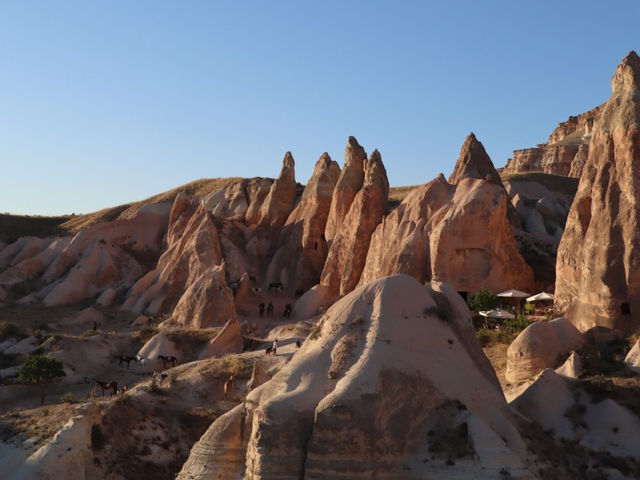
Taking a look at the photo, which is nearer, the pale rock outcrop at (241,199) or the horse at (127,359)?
the horse at (127,359)

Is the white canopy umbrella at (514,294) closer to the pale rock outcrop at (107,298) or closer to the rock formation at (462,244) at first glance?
the rock formation at (462,244)

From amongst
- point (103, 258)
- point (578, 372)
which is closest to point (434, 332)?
point (578, 372)

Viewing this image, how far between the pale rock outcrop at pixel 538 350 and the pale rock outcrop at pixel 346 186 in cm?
2262

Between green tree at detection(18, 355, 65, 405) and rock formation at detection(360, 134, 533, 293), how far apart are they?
53.9 feet

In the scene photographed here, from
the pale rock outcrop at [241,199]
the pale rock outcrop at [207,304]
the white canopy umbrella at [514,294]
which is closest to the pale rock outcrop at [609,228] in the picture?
the white canopy umbrella at [514,294]

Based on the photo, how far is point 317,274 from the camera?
170 ft

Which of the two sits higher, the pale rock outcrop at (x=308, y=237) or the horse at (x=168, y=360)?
the pale rock outcrop at (x=308, y=237)

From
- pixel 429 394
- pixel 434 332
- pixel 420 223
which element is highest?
pixel 420 223

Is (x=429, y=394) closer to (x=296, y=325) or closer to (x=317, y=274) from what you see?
(x=296, y=325)

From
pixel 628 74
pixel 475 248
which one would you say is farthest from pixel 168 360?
pixel 628 74

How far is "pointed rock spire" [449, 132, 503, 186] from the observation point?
152 feet

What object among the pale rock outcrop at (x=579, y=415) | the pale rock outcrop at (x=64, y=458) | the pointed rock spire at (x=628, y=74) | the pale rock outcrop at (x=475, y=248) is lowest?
the pale rock outcrop at (x=64, y=458)

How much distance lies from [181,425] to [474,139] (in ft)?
91.0

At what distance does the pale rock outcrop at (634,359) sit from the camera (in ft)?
83.0
